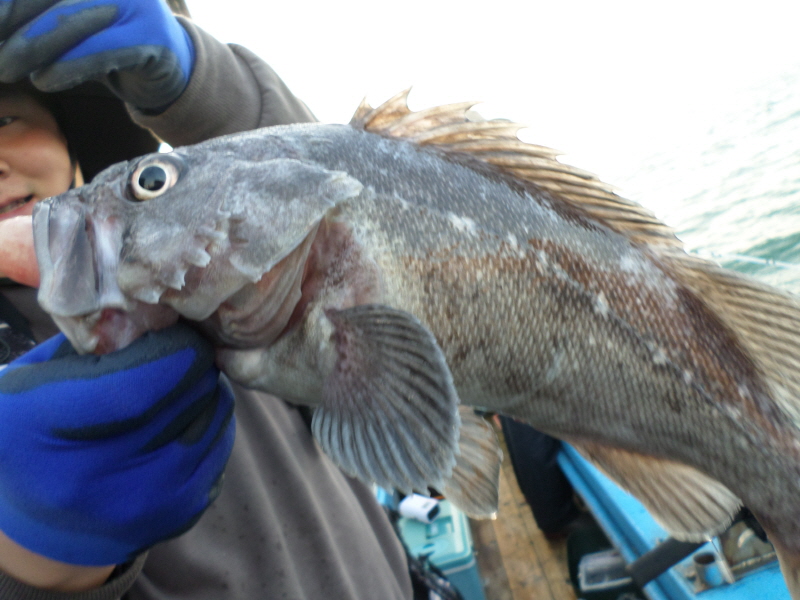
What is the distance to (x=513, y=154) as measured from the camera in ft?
4.30

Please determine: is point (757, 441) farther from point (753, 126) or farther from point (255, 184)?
point (753, 126)

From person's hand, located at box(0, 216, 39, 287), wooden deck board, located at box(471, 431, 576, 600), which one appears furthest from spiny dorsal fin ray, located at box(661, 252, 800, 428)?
wooden deck board, located at box(471, 431, 576, 600)

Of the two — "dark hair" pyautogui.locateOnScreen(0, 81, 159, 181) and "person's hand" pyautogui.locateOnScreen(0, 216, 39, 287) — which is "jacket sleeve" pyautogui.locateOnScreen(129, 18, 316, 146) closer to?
"dark hair" pyautogui.locateOnScreen(0, 81, 159, 181)

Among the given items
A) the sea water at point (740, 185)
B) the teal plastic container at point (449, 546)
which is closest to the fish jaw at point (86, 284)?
the teal plastic container at point (449, 546)

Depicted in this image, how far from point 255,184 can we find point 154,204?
8.4 inches

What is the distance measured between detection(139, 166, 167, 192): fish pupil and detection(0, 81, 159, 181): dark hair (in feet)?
3.12

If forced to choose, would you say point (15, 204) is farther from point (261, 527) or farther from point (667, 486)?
point (667, 486)

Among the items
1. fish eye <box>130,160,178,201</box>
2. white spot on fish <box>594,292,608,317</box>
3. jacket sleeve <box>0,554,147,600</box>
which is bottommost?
jacket sleeve <box>0,554,147,600</box>

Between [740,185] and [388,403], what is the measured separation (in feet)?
30.1

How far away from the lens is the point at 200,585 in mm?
1306

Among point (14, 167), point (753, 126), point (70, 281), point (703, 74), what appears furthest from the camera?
point (703, 74)

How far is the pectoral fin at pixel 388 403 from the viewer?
1.01 meters

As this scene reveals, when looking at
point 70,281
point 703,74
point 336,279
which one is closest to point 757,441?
point 336,279

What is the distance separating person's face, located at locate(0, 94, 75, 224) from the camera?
1470mm
